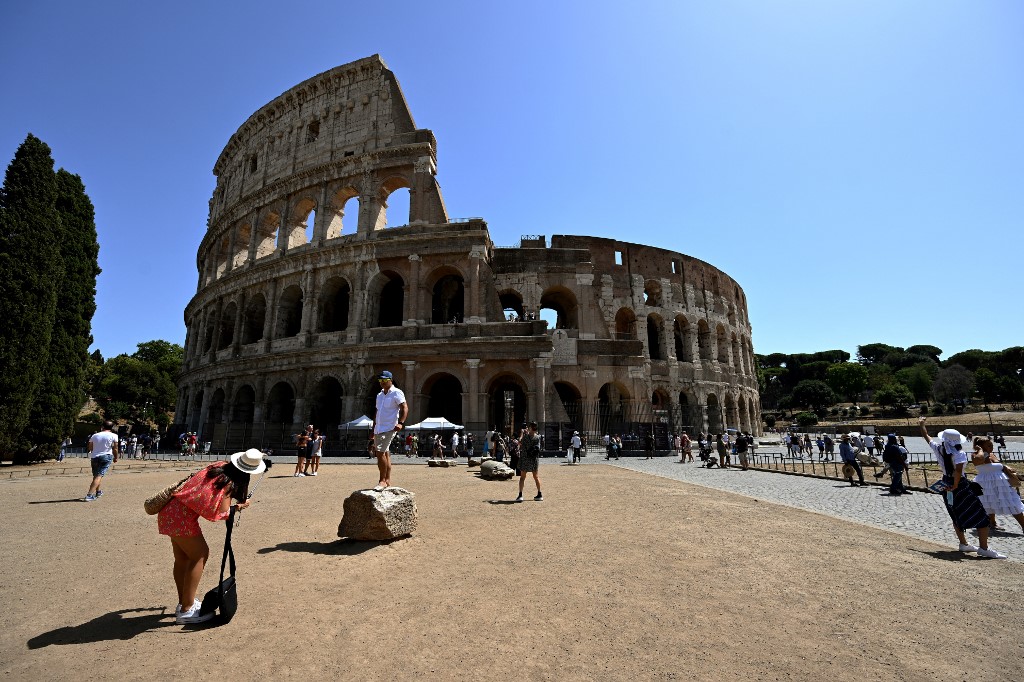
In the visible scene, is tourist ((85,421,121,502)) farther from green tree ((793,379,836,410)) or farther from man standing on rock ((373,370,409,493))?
green tree ((793,379,836,410))

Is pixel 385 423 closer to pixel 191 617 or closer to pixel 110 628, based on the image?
pixel 191 617

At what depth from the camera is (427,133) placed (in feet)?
76.8

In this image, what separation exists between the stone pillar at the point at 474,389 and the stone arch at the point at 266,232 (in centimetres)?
1546

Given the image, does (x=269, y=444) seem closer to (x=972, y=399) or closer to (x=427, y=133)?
(x=427, y=133)

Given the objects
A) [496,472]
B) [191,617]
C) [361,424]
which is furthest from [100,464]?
[361,424]

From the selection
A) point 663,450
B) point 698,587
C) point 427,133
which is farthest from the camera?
point 427,133


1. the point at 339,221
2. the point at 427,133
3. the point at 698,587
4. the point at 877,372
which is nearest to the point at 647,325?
the point at 427,133

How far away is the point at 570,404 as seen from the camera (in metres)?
22.9

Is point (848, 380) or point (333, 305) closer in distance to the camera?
point (333, 305)

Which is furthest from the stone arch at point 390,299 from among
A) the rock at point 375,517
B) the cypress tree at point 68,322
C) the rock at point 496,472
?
the rock at point 375,517

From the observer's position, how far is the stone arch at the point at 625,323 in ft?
97.3

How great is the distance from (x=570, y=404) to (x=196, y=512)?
67.7 ft

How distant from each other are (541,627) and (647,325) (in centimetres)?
2896

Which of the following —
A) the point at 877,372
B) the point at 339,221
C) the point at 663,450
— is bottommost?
the point at 663,450
